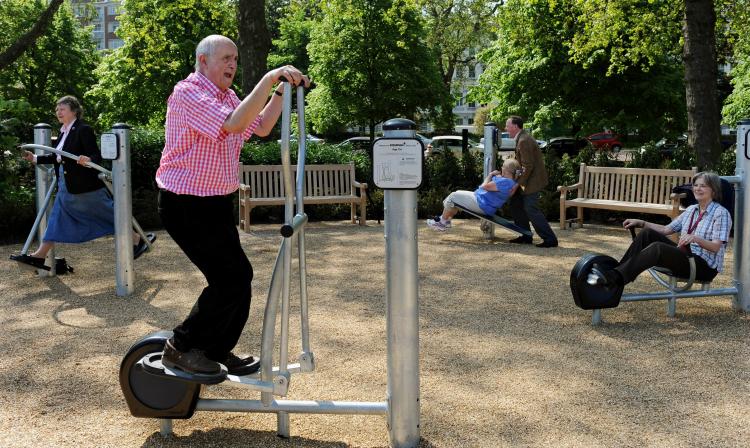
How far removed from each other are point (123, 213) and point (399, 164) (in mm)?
4334

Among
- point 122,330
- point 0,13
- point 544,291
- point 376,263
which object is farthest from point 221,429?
point 0,13

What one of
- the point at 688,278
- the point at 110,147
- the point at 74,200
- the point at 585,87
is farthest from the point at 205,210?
the point at 585,87

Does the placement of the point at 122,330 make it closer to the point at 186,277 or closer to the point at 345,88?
the point at 186,277

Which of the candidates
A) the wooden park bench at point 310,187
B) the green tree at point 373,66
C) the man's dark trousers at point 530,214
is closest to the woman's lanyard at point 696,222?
the man's dark trousers at point 530,214

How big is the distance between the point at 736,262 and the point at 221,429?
14.4 ft

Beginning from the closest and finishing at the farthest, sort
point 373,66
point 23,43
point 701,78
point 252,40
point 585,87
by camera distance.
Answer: point 701,78 < point 23,43 < point 252,40 < point 373,66 < point 585,87

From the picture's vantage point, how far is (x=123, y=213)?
287 inches

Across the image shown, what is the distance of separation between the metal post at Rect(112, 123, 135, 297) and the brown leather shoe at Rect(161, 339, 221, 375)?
3.72 metres

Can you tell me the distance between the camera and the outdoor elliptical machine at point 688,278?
604 cm

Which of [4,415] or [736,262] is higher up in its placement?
[736,262]

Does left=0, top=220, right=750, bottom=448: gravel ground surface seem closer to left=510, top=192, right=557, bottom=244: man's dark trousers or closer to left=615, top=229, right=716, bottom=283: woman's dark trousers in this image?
left=615, top=229, right=716, bottom=283: woman's dark trousers

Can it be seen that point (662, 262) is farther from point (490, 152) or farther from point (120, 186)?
point (490, 152)

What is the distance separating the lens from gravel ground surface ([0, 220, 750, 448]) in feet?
13.5

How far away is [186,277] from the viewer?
823 centimetres
